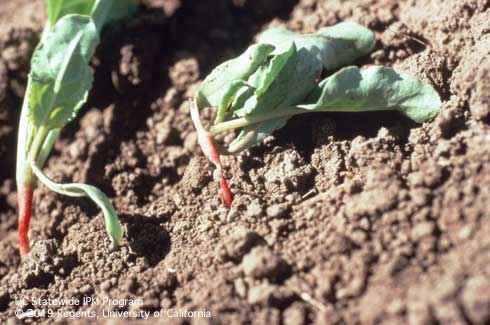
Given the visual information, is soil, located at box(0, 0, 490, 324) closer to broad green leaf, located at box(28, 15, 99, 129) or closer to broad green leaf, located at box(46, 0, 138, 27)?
broad green leaf, located at box(46, 0, 138, 27)

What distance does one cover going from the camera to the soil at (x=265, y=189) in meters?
1.62

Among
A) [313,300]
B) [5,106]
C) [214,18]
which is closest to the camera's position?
[313,300]

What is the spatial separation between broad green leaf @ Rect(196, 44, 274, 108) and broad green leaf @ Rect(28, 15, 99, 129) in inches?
17.9

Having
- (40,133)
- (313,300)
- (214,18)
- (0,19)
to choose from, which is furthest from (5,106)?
(313,300)

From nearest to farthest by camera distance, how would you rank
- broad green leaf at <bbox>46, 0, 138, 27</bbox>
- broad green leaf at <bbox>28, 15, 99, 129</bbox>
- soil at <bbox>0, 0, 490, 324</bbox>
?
soil at <bbox>0, 0, 490, 324</bbox> → broad green leaf at <bbox>28, 15, 99, 129</bbox> → broad green leaf at <bbox>46, 0, 138, 27</bbox>

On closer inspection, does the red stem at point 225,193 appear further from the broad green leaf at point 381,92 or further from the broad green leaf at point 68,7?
the broad green leaf at point 68,7

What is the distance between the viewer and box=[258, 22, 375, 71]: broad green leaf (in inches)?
88.0

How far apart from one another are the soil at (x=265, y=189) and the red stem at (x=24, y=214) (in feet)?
0.29

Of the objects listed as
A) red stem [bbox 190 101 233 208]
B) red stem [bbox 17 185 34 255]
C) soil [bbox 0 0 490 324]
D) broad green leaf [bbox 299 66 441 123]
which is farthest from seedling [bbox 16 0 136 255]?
broad green leaf [bbox 299 66 441 123]

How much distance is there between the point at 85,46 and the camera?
7.33 feet

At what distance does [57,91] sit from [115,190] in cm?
48

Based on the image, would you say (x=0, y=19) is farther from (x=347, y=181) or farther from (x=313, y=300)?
(x=313, y=300)

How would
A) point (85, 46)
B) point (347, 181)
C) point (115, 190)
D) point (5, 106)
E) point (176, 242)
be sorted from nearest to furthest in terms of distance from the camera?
point (347, 181) < point (176, 242) < point (85, 46) < point (115, 190) < point (5, 106)

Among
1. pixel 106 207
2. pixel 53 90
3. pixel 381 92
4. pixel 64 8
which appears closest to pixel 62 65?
pixel 53 90
